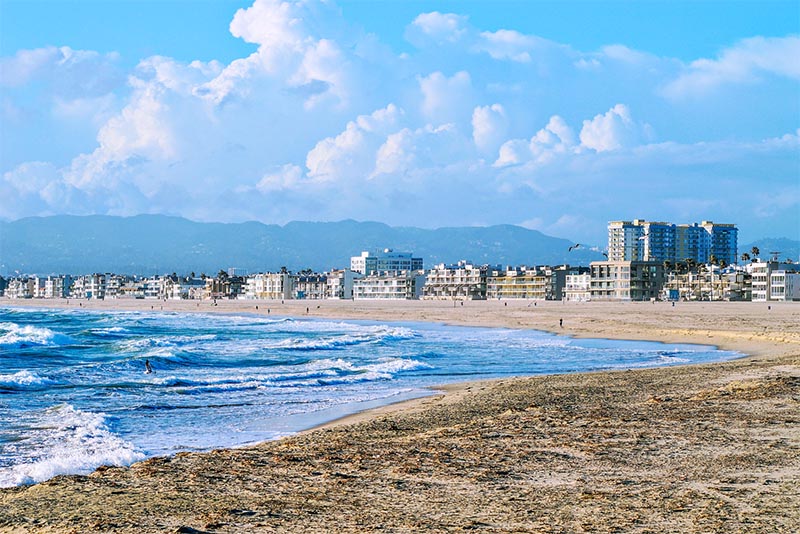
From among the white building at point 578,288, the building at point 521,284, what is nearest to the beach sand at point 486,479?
the white building at point 578,288

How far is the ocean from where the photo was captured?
12.5 metres

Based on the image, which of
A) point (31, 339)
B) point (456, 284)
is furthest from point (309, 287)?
point (31, 339)

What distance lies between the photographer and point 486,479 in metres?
7.98

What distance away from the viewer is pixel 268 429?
1386 cm

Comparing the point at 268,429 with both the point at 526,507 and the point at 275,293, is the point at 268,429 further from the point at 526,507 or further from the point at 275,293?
the point at 275,293

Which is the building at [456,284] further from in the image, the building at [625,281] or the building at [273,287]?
the building at [273,287]

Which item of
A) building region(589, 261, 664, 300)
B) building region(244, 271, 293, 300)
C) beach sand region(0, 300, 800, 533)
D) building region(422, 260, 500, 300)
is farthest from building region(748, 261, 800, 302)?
beach sand region(0, 300, 800, 533)

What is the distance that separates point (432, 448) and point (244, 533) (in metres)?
3.93

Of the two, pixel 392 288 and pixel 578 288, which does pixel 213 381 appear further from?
pixel 392 288

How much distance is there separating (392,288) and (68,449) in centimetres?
15497

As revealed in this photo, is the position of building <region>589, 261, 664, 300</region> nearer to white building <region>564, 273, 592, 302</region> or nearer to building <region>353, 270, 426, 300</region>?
white building <region>564, 273, 592, 302</region>

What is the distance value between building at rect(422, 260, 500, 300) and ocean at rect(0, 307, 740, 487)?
114m

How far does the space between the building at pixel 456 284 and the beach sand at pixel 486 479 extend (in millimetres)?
139900

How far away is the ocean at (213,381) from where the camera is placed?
12461 millimetres
